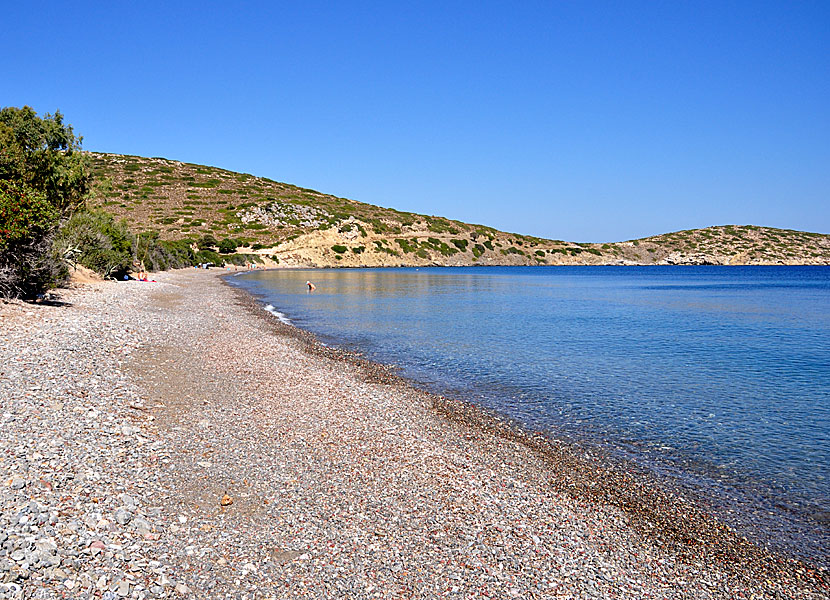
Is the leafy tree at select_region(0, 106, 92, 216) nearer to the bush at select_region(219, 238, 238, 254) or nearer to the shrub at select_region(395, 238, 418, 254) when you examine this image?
the bush at select_region(219, 238, 238, 254)

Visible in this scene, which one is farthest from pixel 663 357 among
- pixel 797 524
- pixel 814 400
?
pixel 797 524

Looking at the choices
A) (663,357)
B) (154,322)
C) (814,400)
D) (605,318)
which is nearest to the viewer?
(814,400)

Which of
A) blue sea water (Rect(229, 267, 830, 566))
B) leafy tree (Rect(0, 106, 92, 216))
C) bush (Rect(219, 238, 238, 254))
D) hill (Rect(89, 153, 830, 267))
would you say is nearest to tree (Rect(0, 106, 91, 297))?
leafy tree (Rect(0, 106, 92, 216))

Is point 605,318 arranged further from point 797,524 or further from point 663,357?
point 797,524

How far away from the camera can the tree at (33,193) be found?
1720cm

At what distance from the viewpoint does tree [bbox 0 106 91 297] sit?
1720 centimetres

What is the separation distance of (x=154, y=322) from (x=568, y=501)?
58.1ft

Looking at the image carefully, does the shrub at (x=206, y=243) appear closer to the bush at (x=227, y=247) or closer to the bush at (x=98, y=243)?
the bush at (x=227, y=247)

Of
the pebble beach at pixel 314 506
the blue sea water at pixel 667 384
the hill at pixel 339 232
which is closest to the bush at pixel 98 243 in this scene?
the blue sea water at pixel 667 384

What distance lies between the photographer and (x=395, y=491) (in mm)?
7324

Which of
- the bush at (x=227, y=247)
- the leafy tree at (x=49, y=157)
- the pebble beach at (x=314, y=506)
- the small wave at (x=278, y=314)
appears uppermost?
the leafy tree at (x=49, y=157)

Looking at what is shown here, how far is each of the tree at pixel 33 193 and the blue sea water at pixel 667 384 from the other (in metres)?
9.82

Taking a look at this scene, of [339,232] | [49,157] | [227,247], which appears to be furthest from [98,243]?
[339,232]

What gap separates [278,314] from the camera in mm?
28969
